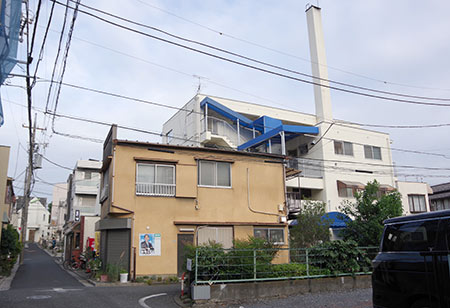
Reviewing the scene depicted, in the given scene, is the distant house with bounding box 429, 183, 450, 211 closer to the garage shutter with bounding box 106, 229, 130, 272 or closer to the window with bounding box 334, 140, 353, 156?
the window with bounding box 334, 140, 353, 156

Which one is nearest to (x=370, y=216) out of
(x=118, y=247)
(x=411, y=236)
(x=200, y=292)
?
(x=200, y=292)

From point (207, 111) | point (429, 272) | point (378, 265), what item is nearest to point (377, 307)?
point (378, 265)

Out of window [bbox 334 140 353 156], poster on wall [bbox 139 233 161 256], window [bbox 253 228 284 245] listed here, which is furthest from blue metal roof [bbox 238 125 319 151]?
poster on wall [bbox 139 233 161 256]

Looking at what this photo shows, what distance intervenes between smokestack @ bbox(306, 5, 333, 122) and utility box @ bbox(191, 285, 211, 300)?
1112 inches

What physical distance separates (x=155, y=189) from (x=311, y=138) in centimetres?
2133

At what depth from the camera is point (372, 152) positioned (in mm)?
36375

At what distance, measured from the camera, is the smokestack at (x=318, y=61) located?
36031 mm

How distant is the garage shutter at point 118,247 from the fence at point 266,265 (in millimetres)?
6185

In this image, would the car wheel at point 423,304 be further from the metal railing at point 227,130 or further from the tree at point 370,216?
the metal railing at point 227,130

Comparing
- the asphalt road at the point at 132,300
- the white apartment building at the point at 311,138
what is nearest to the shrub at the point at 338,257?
the asphalt road at the point at 132,300

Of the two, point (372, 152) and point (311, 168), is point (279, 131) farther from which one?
point (372, 152)

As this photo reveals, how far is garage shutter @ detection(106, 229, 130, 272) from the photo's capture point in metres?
15.9

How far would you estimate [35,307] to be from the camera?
9.52 m

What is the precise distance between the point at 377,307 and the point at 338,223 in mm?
17621
